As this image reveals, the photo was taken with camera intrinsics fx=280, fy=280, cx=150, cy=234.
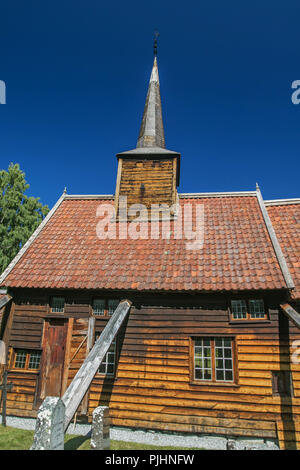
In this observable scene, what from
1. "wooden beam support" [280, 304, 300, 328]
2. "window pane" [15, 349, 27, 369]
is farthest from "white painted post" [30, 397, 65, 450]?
"wooden beam support" [280, 304, 300, 328]

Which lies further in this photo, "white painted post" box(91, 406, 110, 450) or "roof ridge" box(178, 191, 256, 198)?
"roof ridge" box(178, 191, 256, 198)

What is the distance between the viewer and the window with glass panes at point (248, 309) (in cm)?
900

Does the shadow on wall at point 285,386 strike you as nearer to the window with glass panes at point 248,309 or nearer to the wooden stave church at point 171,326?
the wooden stave church at point 171,326

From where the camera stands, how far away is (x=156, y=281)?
31.4 ft

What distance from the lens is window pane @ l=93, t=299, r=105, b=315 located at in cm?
1002

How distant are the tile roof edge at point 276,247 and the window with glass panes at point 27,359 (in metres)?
8.72

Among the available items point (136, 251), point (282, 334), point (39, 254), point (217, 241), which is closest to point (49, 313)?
point (39, 254)

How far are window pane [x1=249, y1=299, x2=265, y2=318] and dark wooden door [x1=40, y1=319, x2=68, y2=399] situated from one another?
641cm

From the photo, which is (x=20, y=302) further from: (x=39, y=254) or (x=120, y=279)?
(x=120, y=279)

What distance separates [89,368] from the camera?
720 cm

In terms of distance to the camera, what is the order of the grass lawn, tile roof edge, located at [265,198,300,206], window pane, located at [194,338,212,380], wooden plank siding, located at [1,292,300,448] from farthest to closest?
tile roof edge, located at [265,198,300,206], window pane, located at [194,338,212,380], wooden plank siding, located at [1,292,300,448], the grass lawn

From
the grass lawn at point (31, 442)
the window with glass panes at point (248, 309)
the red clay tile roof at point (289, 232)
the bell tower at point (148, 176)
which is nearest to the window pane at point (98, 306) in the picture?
the grass lawn at point (31, 442)

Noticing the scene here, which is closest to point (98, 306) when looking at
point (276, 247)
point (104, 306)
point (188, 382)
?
point (104, 306)

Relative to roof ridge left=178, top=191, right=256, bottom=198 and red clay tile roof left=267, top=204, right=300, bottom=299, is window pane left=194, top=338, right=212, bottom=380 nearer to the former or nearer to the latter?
red clay tile roof left=267, top=204, right=300, bottom=299
